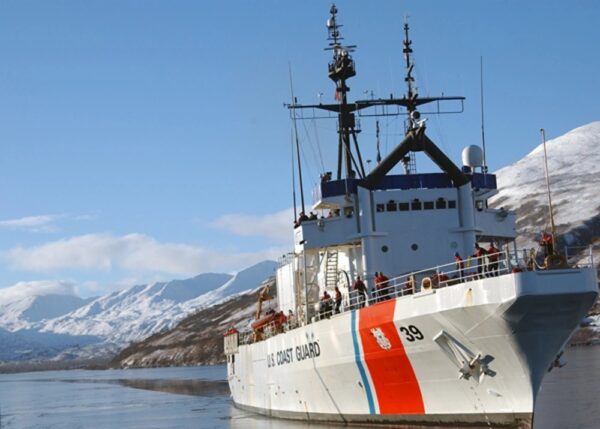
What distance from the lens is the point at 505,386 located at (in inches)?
936

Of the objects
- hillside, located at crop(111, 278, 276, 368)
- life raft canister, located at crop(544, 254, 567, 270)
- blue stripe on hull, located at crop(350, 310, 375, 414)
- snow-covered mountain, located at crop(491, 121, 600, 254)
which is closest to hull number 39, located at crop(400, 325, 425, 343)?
blue stripe on hull, located at crop(350, 310, 375, 414)

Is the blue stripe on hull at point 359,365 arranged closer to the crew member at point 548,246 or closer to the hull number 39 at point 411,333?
the hull number 39 at point 411,333

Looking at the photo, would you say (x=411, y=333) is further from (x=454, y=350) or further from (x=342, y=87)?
(x=342, y=87)

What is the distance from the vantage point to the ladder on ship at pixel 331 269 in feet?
Result: 112

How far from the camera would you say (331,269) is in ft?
113

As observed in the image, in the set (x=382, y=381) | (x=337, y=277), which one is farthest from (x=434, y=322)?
(x=337, y=277)

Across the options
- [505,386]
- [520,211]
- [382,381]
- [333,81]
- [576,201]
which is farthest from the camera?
[520,211]

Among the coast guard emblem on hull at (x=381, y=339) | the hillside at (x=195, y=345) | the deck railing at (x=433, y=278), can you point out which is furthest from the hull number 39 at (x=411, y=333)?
the hillside at (x=195, y=345)

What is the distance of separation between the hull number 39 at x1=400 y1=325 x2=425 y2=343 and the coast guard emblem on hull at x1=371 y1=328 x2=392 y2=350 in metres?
0.89

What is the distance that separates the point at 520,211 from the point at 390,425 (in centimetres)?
14672

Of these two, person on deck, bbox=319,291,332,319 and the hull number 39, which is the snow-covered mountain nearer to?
person on deck, bbox=319,291,332,319

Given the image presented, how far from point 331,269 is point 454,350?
1062 centimetres

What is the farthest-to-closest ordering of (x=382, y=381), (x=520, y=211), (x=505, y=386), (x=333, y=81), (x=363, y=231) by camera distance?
(x=520, y=211)
(x=333, y=81)
(x=363, y=231)
(x=382, y=381)
(x=505, y=386)

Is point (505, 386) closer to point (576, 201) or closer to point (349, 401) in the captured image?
point (349, 401)
